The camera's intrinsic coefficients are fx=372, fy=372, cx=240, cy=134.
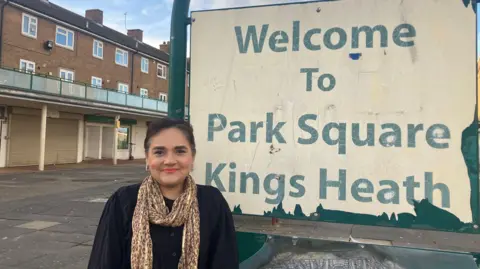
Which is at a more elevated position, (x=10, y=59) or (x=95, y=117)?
(x=10, y=59)

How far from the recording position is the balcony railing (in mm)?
15891

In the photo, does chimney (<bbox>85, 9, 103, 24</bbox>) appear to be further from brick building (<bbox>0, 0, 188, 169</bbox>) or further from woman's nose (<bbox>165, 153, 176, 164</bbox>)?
woman's nose (<bbox>165, 153, 176, 164</bbox>)

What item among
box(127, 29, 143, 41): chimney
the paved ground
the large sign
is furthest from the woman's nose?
box(127, 29, 143, 41): chimney

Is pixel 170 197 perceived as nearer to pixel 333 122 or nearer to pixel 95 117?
pixel 333 122

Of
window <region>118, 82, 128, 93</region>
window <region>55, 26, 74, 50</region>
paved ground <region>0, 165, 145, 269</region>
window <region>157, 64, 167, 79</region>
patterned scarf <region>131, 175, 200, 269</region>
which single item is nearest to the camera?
patterned scarf <region>131, 175, 200, 269</region>

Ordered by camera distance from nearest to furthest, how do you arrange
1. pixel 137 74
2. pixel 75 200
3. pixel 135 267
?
pixel 135 267, pixel 75 200, pixel 137 74

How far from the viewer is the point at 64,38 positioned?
23.9m

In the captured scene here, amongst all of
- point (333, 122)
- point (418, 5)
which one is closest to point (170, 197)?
point (333, 122)

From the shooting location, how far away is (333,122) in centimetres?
205

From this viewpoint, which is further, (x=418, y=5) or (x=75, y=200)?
(x=75, y=200)

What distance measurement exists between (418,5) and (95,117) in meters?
25.5

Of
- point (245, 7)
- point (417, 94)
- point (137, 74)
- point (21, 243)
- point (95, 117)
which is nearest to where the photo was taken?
point (417, 94)

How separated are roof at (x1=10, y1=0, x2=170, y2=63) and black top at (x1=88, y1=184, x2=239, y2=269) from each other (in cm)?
2288

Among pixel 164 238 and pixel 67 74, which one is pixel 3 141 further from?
pixel 164 238
